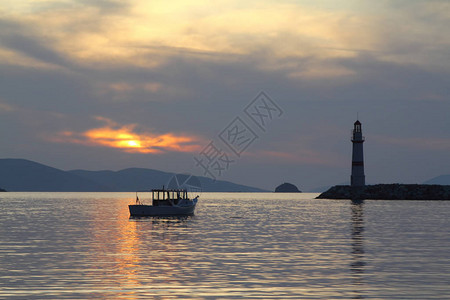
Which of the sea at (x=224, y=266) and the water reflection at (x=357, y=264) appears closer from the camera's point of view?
the sea at (x=224, y=266)

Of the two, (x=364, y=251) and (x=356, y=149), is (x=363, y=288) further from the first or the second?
(x=356, y=149)

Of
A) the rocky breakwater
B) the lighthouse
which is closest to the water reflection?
the lighthouse

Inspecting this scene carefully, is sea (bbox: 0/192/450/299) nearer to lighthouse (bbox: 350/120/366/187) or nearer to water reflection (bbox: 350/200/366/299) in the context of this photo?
water reflection (bbox: 350/200/366/299)

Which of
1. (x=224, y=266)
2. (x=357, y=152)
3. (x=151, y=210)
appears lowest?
(x=224, y=266)

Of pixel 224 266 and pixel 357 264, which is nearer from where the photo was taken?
pixel 224 266

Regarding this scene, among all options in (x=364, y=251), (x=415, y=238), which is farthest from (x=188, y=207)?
(x=364, y=251)

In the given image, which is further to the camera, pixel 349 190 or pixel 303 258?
pixel 349 190

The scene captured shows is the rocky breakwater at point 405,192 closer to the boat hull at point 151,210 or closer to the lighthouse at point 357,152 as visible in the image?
the lighthouse at point 357,152

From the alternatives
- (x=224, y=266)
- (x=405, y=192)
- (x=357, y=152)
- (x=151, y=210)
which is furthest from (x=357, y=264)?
(x=405, y=192)

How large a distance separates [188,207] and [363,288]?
70.3 m

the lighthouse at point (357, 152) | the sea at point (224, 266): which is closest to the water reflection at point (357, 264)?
the sea at point (224, 266)

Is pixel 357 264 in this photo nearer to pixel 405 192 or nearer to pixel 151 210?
pixel 151 210

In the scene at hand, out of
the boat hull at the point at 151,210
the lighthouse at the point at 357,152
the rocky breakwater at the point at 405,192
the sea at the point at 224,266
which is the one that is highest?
the lighthouse at the point at 357,152

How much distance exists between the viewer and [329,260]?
35344 millimetres
